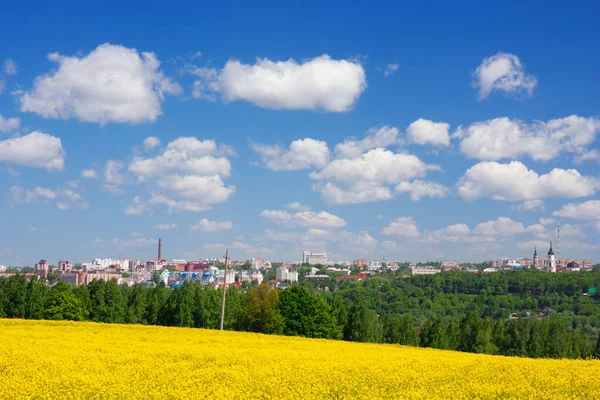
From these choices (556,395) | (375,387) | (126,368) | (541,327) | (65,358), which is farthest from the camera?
(541,327)

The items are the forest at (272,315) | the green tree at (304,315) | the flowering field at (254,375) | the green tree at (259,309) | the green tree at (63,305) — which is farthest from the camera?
the green tree at (259,309)

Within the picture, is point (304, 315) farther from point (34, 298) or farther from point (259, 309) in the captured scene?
point (34, 298)

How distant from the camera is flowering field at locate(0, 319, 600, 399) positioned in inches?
768

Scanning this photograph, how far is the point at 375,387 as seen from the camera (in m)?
21.0

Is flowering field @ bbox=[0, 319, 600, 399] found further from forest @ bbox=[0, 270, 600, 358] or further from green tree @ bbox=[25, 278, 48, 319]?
green tree @ bbox=[25, 278, 48, 319]

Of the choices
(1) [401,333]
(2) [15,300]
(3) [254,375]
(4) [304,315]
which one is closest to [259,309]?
(4) [304,315]

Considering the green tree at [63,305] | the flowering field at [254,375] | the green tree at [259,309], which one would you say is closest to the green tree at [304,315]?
the green tree at [259,309]

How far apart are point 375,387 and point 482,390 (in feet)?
12.0

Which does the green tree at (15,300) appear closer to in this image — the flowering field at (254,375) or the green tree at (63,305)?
the green tree at (63,305)

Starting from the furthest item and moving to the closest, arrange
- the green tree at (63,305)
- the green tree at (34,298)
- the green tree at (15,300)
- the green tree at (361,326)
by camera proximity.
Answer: the green tree at (361,326), the green tree at (15,300), the green tree at (34,298), the green tree at (63,305)

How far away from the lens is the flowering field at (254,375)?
1952 cm

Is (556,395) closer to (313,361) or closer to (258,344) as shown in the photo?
(313,361)

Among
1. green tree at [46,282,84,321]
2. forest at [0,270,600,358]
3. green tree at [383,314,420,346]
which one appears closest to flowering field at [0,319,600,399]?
forest at [0,270,600,358]

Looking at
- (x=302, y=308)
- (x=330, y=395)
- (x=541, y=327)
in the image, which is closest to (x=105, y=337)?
(x=330, y=395)
